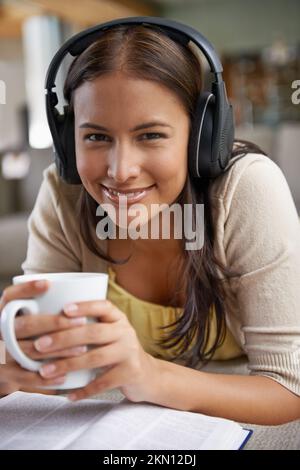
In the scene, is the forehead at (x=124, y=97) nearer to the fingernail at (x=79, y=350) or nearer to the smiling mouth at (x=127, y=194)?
the smiling mouth at (x=127, y=194)

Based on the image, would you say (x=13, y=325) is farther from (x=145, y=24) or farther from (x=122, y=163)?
(x=145, y=24)

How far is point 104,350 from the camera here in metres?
0.51

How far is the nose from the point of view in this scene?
27.0 inches

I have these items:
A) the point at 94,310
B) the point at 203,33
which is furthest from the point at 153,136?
the point at 203,33

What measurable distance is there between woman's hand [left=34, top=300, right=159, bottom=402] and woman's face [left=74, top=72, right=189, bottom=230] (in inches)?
8.9

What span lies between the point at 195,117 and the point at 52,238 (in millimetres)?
321

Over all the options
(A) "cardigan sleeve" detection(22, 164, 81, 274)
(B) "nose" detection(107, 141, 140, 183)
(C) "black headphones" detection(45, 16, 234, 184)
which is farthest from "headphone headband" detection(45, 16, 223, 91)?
(A) "cardigan sleeve" detection(22, 164, 81, 274)

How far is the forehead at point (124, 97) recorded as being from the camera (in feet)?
2.24

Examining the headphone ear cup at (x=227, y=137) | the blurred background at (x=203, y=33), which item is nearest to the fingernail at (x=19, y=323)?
the headphone ear cup at (x=227, y=137)

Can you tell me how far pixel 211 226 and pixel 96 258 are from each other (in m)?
0.20

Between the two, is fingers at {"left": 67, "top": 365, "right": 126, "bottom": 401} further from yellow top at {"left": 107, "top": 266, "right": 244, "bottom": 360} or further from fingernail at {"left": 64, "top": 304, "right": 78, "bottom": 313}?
yellow top at {"left": 107, "top": 266, "right": 244, "bottom": 360}

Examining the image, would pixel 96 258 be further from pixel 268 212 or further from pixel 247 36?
pixel 247 36
